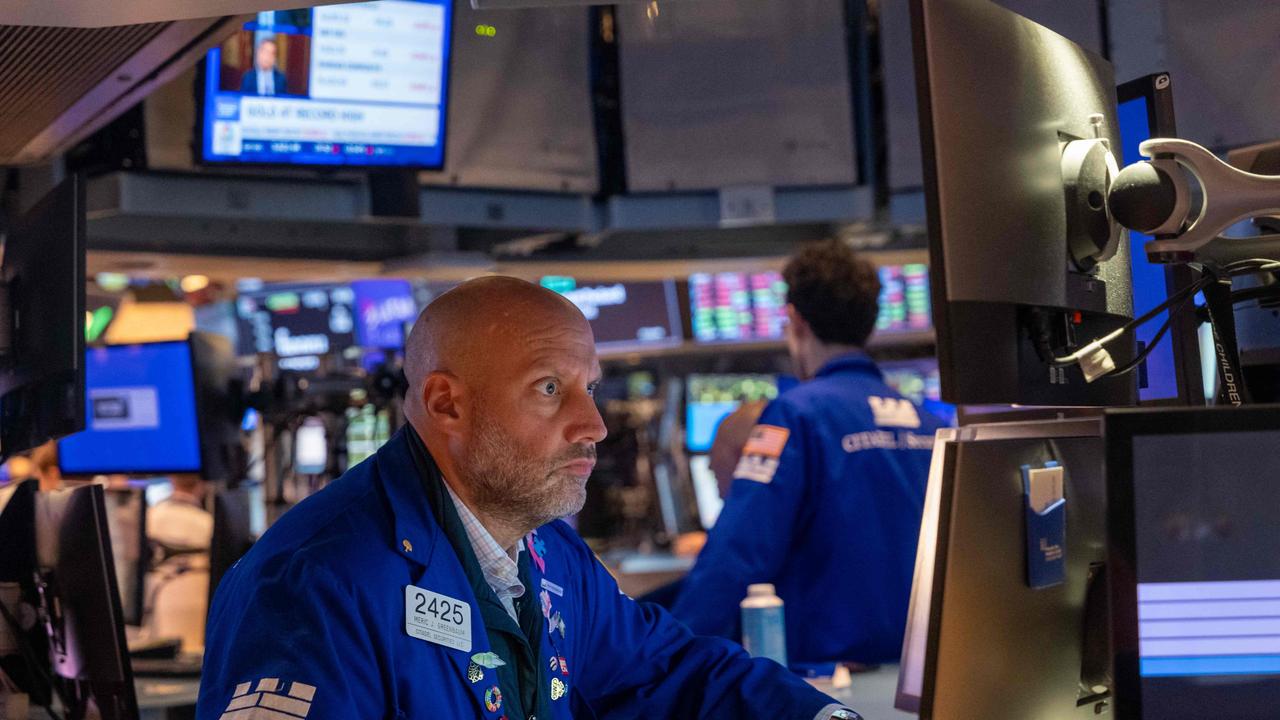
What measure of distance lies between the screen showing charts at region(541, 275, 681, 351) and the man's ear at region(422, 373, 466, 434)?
491 cm

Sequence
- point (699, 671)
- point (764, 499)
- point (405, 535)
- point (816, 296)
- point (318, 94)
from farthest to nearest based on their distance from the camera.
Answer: point (318, 94) → point (816, 296) → point (764, 499) → point (699, 671) → point (405, 535)

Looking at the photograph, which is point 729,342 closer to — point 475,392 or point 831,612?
point 831,612

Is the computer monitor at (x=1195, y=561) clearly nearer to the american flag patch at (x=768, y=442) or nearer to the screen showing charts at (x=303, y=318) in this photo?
the american flag patch at (x=768, y=442)

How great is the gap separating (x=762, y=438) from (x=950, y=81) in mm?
1746

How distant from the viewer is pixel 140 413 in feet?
12.2

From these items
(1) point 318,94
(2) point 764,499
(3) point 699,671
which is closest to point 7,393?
(3) point 699,671

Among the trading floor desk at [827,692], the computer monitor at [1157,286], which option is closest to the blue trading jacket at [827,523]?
the trading floor desk at [827,692]

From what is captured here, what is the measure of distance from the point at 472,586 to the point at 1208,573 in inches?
38.8

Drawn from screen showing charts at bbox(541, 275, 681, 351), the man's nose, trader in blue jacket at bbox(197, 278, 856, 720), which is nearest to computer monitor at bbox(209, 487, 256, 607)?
trader in blue jacket at bbox(197, 278, 856, 720)

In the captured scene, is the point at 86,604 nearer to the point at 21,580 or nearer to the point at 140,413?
the point at 21,580

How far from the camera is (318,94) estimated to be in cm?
438

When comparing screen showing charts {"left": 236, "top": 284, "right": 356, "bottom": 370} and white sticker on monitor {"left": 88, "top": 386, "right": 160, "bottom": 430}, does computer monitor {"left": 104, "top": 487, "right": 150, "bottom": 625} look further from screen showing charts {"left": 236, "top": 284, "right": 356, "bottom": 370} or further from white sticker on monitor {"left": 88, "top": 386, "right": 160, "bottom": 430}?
screen showing charts {"left": 236, "top": 284, "right": 356, "bottom": 370}

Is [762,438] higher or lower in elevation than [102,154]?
lower

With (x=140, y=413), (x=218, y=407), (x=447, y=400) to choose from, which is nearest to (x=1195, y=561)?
(x=447, y=400)
